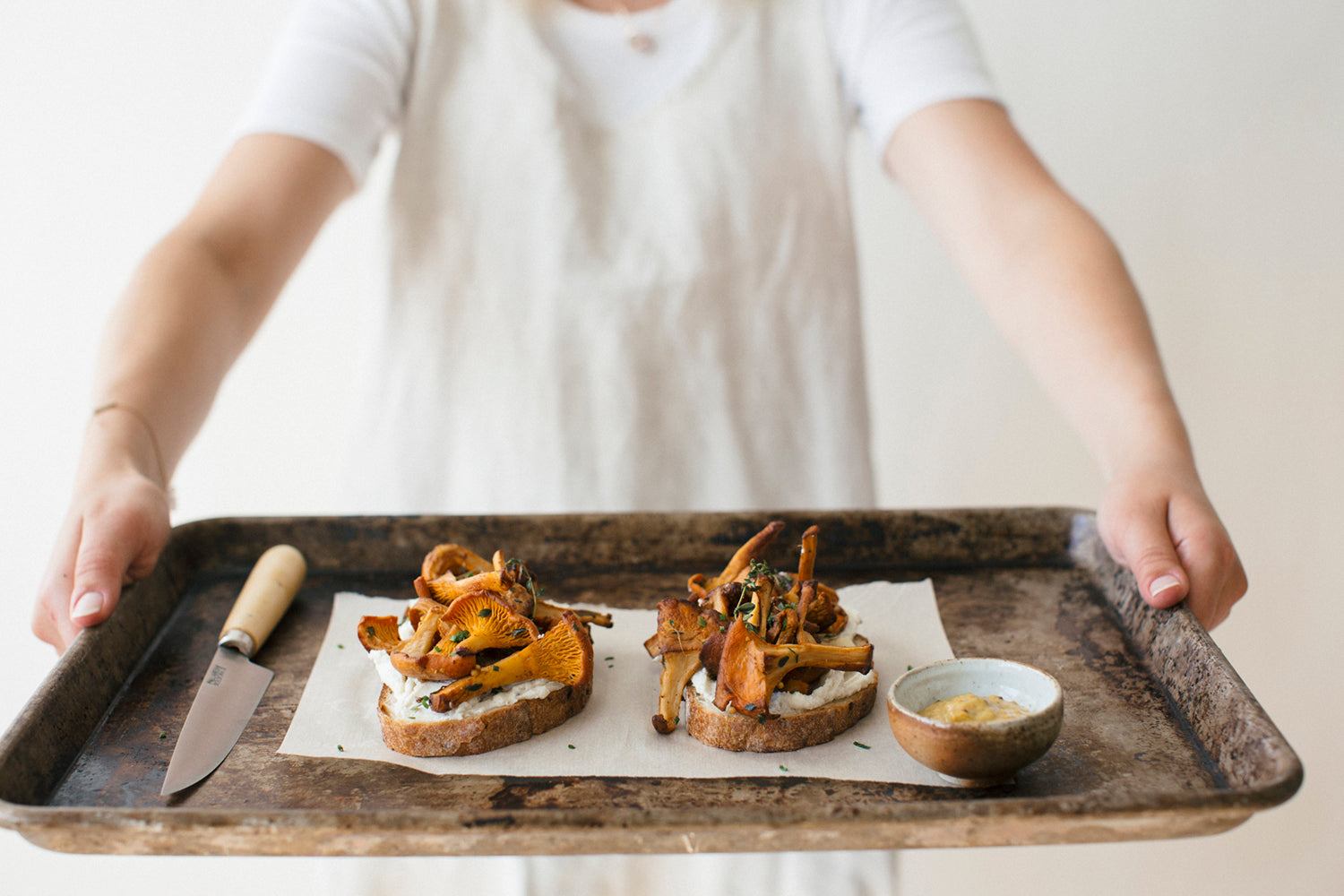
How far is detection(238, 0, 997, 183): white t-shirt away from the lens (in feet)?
6.93

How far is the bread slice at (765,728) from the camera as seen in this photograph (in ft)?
4.31

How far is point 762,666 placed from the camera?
4.32ft

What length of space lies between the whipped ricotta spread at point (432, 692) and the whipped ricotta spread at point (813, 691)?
0.64 ft

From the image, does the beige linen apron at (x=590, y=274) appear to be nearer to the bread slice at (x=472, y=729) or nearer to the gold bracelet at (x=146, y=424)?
the gold bracelet at (x=146, y=424)

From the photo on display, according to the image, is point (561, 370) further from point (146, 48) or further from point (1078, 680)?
point (146, 48)

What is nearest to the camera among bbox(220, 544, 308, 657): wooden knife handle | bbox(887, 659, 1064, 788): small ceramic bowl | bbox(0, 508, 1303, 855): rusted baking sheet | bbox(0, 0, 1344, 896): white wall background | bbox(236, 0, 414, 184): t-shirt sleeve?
bbox(0, 508, 1303, 855): rusted baking sheet

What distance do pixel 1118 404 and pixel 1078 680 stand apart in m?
0.52

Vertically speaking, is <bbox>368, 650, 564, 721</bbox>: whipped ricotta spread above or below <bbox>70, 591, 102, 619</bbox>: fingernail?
below

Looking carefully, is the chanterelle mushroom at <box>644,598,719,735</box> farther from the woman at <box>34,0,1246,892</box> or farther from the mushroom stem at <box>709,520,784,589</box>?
the woman at <box>34,0,1246,892</box>

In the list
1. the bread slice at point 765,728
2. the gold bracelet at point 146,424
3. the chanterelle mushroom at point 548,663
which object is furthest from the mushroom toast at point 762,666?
the gold bracelet at point 146,424

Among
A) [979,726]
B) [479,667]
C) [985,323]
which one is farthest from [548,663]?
[985,323]

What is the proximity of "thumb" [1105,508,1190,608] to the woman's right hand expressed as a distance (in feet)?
4.76

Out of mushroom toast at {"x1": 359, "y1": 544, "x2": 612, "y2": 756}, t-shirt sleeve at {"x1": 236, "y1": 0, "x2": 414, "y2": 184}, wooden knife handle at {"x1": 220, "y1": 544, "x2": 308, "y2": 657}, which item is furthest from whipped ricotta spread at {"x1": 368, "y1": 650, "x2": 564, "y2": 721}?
t-shirt sleeve at {"x1": 236, "y1": 0, "x2": 414, "y2": 184}

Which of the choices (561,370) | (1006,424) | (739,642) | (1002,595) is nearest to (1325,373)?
(1006,424)
